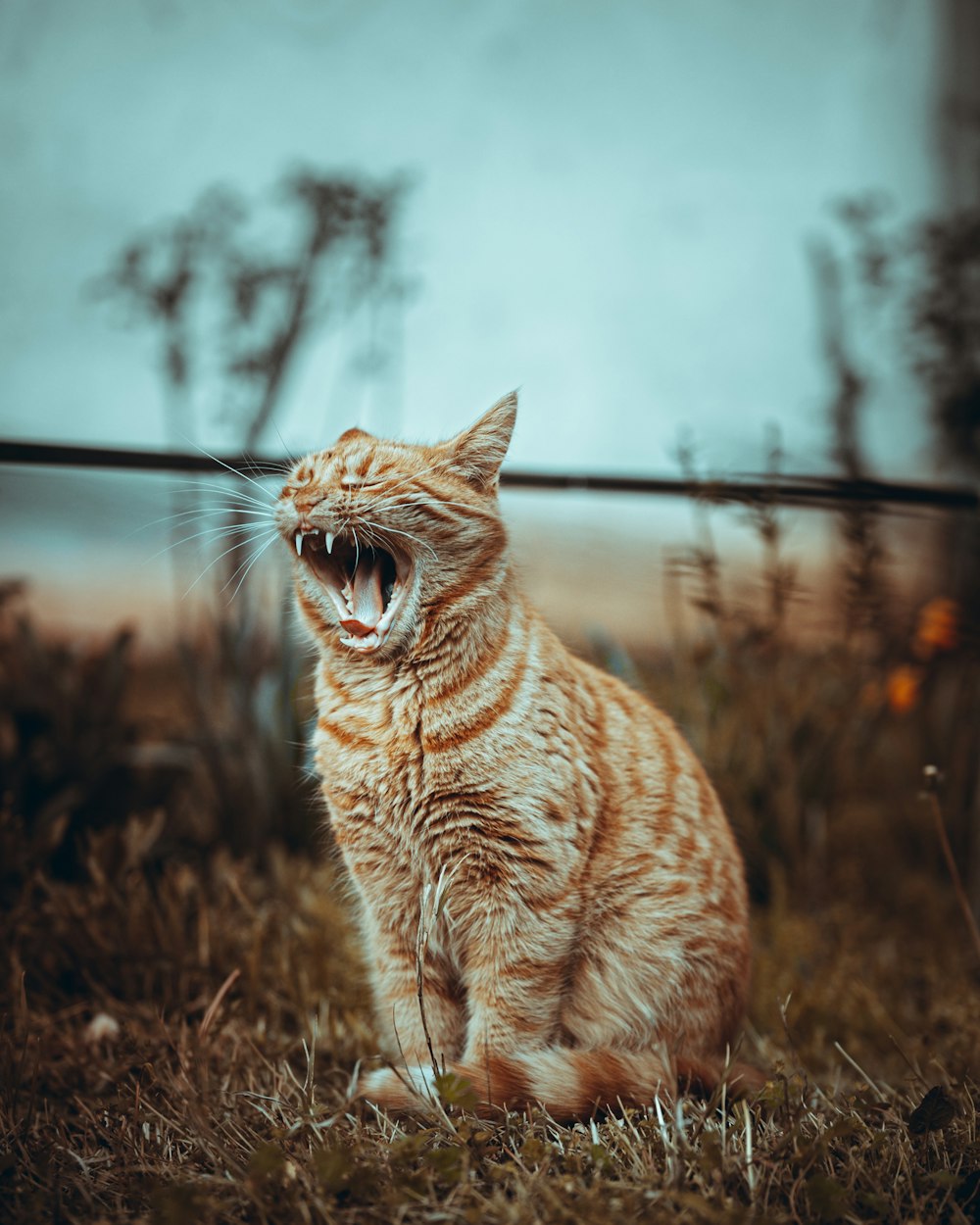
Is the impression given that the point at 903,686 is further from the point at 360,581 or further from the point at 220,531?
the point at 220,531

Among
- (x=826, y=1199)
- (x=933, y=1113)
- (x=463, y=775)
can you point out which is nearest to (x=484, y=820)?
(x=463, y=775)

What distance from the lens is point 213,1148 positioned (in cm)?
109

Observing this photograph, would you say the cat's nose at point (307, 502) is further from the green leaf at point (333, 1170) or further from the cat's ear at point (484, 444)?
the green leaf at point (333, 1170)

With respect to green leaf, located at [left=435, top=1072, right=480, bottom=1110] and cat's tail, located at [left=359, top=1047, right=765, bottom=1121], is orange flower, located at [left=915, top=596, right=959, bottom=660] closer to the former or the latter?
cat's tail, located at [left=359, top=1047, right=765, bottom=1121]

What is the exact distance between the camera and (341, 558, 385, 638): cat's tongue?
115 cm

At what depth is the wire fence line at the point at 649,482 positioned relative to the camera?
1.75 metres

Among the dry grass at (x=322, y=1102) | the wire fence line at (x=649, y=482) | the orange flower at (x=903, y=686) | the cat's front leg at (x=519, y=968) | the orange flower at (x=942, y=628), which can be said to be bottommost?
the dry grass at (x=322, y=1102)

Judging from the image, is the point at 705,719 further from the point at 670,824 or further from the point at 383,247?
the point at 383,247

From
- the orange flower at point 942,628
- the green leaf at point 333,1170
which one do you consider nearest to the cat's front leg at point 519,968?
the green leaf at point 333,1170

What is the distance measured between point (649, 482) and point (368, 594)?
1.09 m

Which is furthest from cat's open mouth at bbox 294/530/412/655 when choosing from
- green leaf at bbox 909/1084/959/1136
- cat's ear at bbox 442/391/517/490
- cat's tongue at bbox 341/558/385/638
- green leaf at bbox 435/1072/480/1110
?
green leaf at bbox 909/1084/959/1136

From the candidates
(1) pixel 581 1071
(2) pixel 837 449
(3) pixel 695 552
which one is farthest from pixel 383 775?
(2) pixel 837 449

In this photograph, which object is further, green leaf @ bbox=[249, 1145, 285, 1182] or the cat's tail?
the cat's tail

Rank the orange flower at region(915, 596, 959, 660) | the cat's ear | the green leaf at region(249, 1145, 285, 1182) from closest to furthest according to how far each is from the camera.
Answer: the green leaf at region(249, 1145, 285, 1182)
the cat's ear
the orange flower at region(915, 596, 959, 660)
